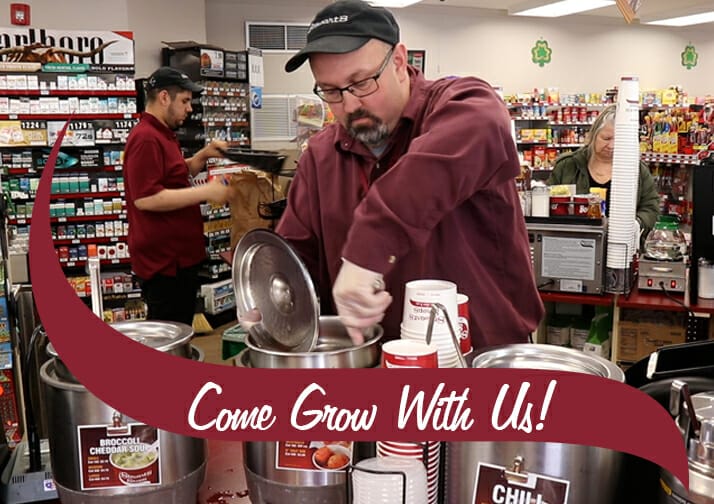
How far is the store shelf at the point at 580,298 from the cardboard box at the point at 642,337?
17 centimetres

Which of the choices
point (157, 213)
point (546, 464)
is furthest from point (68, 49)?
point (546, 464)

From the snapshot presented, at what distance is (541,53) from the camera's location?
13.0 m

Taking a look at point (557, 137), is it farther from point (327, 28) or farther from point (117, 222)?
point (327, 28)

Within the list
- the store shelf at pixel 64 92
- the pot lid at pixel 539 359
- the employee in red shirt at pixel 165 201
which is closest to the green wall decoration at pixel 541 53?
the store shelf at pixel 64 92

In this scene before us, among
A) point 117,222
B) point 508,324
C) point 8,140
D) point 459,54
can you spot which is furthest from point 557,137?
point 508,324

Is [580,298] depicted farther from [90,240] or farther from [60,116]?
[60,116]

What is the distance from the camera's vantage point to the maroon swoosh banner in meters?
1.03

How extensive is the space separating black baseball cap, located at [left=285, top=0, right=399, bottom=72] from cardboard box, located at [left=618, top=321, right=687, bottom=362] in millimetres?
2915

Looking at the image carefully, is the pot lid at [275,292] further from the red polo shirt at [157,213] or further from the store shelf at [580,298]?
the store shelf at [580,298]

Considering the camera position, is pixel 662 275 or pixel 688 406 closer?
pixel 688 406

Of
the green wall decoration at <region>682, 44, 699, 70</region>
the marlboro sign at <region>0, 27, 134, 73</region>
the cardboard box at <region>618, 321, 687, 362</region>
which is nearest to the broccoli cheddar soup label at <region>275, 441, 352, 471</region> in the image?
the cardboard box at <region>618, 321, 687, 362</region>

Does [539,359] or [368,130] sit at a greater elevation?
[368,130]

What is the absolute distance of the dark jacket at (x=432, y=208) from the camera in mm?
1416

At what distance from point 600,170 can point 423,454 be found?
4268 millimetres
